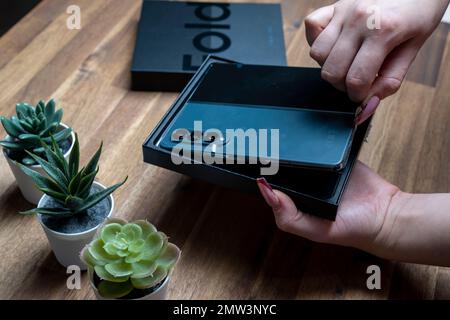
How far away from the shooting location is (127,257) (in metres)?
0.50

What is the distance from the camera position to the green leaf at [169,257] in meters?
0.52

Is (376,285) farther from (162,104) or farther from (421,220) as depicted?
(162,104)

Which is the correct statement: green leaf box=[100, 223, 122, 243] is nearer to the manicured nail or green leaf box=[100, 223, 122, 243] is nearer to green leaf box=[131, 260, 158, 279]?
green leaf box=[131, 260, 158, 279]

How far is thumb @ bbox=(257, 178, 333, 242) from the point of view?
1.96ft

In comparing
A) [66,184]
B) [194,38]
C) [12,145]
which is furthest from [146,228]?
[194,38]

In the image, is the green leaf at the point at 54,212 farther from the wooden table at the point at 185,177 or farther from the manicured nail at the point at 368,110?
the manicured nail at the point at 368,110

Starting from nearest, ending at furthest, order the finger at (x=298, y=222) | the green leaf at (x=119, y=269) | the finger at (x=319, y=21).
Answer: the green leaf at (x=119, y=269) < the finger at (x=298, y=222) < the finger at (x=319, y=21)

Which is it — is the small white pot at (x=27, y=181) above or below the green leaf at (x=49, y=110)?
below

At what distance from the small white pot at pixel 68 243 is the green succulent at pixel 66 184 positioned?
0.02 metres

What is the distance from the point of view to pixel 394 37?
65 cm

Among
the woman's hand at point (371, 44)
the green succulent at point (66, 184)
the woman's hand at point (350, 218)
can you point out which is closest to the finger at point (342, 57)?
the woman's hand at point (371, 44)

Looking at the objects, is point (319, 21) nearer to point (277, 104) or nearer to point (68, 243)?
point (277, 104)

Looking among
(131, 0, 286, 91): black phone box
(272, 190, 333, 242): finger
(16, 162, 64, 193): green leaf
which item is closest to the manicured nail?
(272, 190, 333, 242): finger

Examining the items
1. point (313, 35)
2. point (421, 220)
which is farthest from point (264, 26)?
point (421, 220)
